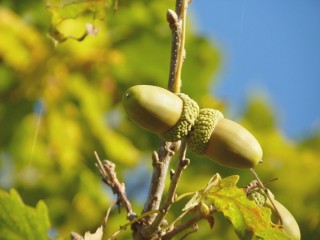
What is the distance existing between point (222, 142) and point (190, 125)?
0.07 m

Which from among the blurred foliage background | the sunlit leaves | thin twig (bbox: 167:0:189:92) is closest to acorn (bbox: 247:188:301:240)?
thin twig (bbox: 167:0:189:92)

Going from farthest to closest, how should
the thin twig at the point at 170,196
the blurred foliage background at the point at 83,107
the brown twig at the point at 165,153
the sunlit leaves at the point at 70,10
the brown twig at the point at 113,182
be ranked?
the blurred foliage background at the point at 83,107, the sunlit leaves at the point at 70,10, the brown twig at the point at 113,182, the brown twig at the point at 165,153, the thin twig at the point at 170,196

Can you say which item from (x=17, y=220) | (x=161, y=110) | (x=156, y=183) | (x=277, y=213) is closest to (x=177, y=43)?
(x=161, y=110)

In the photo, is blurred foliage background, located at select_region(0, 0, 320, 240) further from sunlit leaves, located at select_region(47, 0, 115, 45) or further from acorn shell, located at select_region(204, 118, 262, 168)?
acorn shell, located at select_region(204, 118, 262, 168)

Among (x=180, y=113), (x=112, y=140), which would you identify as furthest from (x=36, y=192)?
(x=180, y=113)

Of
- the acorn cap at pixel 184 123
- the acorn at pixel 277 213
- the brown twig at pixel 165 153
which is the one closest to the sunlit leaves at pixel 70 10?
the brown twig at pixel 165 153

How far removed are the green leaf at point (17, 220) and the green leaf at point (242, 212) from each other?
42 cm

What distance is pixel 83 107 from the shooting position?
313cm

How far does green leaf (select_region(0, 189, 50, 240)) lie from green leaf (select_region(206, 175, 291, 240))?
16.5 inches

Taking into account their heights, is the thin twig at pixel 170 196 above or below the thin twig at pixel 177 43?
below

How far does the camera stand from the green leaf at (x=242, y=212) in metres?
1.25

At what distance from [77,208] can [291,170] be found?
1.13 meters

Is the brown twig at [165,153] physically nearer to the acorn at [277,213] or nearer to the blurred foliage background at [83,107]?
the acorn at [277,213]

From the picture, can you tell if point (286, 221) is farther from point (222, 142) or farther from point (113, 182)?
point (113, 182)
